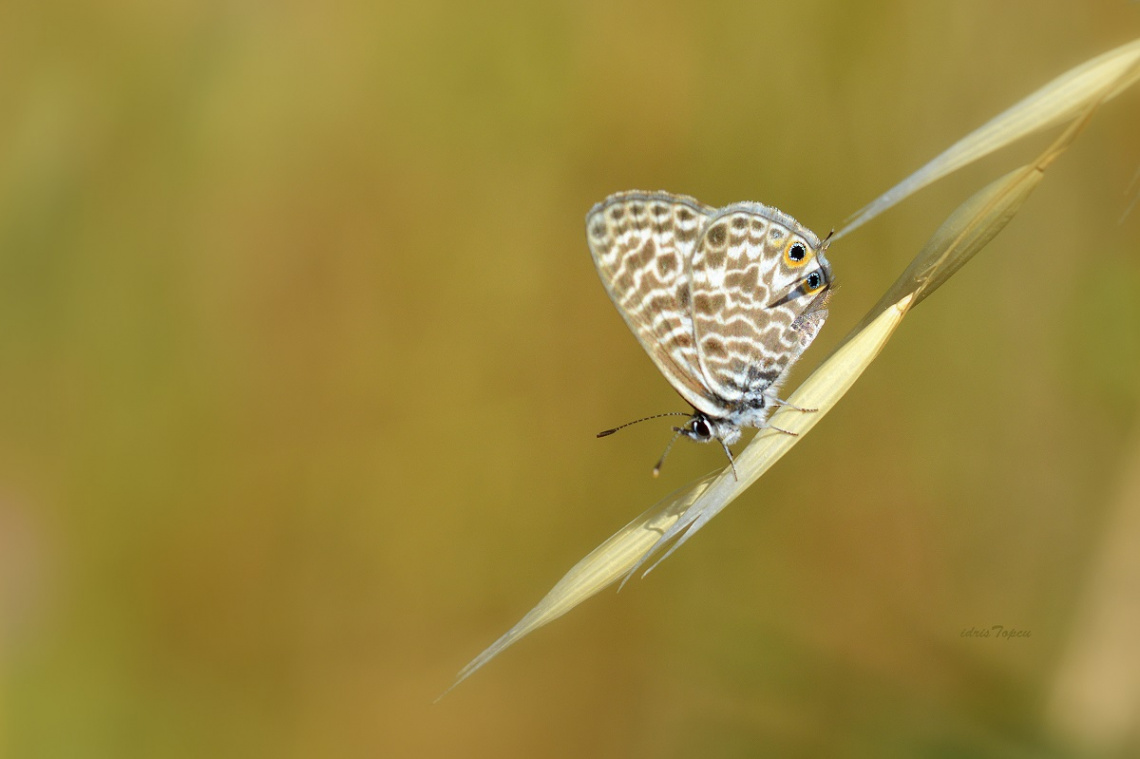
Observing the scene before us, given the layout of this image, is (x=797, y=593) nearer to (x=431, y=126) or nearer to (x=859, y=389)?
(x=859, y=389)

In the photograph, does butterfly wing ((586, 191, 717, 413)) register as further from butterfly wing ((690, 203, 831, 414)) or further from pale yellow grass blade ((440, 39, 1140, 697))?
pale yellow grass blade ((440, 39, 1140, 697))

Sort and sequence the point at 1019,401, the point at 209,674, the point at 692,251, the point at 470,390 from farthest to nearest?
→ the point at 470,390
the point at 209,674
the point at 1019,401
the point at 692,251

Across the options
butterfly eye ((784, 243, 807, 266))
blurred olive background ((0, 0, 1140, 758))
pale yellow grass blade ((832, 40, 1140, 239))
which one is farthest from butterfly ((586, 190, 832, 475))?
blurred olive background ((0, 0, 1140, 758))

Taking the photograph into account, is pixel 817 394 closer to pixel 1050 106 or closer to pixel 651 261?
pixel 1050 106

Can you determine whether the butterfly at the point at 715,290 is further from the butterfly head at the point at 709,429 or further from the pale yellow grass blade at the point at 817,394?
the pale yellow grass blade at the point at 817,394

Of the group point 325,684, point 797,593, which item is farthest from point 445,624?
point 797,593

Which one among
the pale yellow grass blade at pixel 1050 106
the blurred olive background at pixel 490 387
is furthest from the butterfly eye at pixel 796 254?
the blurred olive background at pixel 490 387

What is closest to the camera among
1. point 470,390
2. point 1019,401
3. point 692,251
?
point 692,251
